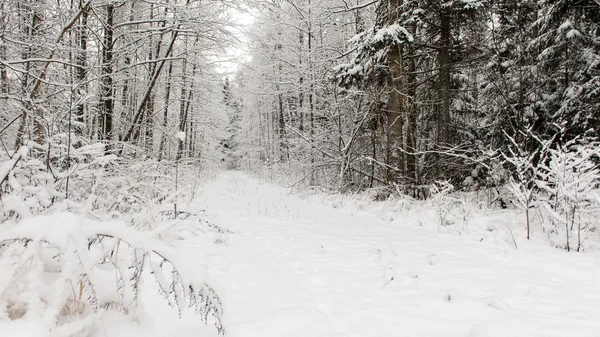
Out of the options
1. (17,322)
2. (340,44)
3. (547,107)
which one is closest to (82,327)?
(17,322)

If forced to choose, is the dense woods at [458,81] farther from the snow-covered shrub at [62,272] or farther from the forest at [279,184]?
the snow-covered shrub at [62,272]

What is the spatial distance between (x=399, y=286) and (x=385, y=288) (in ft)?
0.35

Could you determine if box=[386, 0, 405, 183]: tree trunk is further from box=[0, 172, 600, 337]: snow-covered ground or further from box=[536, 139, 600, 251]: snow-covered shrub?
box=[0, 172, 600, 337]: snow-covered ground

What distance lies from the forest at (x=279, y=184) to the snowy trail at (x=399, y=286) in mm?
24

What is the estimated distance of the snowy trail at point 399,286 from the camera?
4.90ft

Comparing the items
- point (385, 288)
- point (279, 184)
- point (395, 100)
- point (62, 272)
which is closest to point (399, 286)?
point (385, 288)

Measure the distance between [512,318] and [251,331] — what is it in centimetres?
131

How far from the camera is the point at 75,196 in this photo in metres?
2.62

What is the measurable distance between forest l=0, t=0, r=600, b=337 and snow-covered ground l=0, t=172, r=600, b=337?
2 centimetres

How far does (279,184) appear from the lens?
14.1 meters

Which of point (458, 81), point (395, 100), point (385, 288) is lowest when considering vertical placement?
point (385, 288)

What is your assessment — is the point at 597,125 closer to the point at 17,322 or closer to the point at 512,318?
the point at 512,318

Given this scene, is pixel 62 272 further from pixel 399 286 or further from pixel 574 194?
pixel 574 194

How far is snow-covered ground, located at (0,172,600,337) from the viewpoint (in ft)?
4.72
